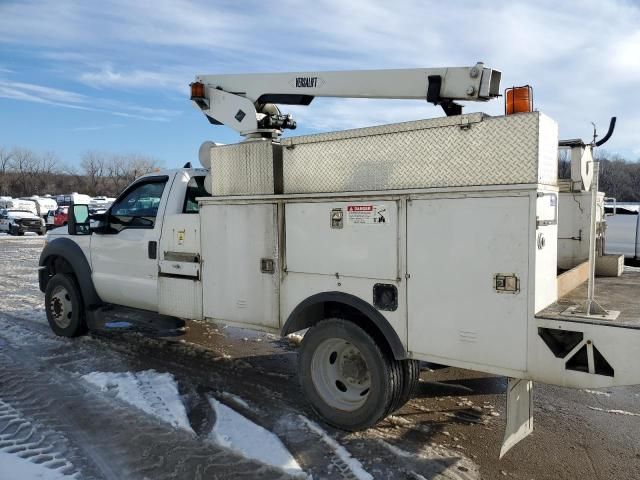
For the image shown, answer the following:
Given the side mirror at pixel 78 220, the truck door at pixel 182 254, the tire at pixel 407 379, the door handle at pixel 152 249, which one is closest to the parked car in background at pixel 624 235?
the tire at pixel 407 379

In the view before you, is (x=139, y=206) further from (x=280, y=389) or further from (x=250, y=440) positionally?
(x=250, y=440)

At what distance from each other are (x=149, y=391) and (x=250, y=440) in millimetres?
1496

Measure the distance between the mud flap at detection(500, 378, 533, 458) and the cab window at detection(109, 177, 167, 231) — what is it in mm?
4108

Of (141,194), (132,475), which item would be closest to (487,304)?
(132,475)

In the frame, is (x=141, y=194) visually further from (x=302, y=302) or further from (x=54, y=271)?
(x=302, y=302)

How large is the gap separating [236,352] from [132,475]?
116 inches

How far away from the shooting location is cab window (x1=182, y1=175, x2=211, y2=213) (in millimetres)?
5859

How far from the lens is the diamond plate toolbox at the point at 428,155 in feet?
11.1

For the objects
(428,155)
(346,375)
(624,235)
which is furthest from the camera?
(624,235)

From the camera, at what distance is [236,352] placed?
6.45m

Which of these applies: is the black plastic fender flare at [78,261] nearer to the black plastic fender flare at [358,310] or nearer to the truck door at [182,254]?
the truck door at [182,254]

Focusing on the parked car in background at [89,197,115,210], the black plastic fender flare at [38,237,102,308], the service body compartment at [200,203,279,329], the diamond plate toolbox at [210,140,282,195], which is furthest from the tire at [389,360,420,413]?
the parked car in background at [89,197,115,210]

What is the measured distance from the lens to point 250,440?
4.02 metres

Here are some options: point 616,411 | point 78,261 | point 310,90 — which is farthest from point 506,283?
point 78,261
